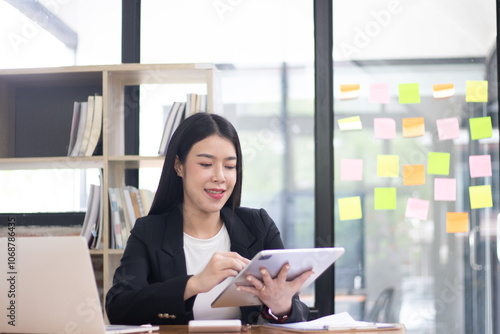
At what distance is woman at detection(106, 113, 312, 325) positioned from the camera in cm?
176

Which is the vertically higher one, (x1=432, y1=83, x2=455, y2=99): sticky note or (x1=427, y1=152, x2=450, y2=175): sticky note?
(x1=432, y1=83, x2=455, y2=99): sticky note

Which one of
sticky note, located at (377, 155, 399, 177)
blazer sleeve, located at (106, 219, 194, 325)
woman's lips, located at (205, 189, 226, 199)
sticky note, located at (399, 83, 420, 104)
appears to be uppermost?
sticky note, located at (399, 83, 420, 104)

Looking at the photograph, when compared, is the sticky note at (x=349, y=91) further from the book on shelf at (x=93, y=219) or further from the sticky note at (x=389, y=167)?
the book on shelf at (x=93, y=219)

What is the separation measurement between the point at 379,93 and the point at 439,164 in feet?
1.47

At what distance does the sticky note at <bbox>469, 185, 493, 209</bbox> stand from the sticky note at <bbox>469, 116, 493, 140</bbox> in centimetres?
25

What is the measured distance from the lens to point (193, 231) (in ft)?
6.79

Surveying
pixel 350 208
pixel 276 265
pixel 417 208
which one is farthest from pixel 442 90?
pixel 276 265

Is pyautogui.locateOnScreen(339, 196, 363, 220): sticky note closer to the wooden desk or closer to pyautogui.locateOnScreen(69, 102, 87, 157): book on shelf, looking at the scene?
pyautogui.locateOnScreen(69, 102, 87, 157): book on shelf

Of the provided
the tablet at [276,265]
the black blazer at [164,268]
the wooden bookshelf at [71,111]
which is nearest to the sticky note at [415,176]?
the wooden bookshelf at [71,111]

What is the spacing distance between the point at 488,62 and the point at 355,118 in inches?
27.5

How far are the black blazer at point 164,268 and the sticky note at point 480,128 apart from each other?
4.51 ft

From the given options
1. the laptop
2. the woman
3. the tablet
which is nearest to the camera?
the laptop

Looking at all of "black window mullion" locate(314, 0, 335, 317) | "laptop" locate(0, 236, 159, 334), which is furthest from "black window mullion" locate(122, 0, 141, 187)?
"laptop" locate(0, 236, 159, 334)

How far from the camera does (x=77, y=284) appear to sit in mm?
1238
